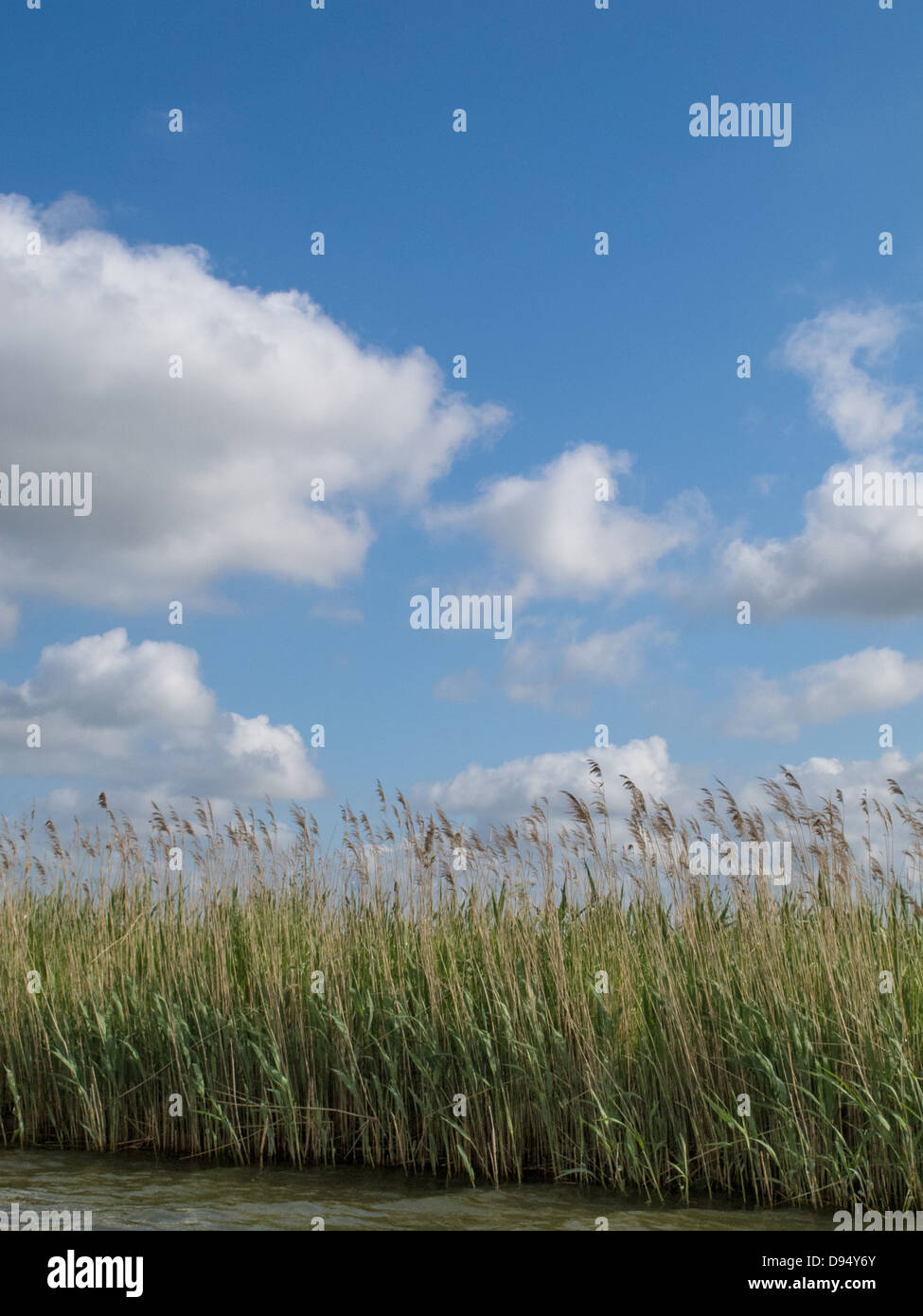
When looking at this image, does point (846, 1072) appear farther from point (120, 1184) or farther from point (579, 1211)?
point (120, 1184)

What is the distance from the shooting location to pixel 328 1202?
211 inches

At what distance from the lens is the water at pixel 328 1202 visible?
4988 millimetres

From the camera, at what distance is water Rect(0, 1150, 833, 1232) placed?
16.4 ft

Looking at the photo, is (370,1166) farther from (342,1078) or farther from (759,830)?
(759,830)

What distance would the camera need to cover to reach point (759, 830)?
22.9 ft

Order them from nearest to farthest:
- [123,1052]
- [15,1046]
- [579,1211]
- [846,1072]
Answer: [579,1211], [846,1072], [123,1052], [15,1046]

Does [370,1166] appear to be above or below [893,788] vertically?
below
